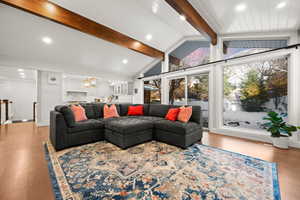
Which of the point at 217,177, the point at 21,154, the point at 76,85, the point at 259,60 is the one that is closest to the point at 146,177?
the point at 217,177

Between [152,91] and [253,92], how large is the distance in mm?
4058

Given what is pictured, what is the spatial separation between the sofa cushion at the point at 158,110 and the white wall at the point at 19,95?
8012 mm

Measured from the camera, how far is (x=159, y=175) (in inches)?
63.1

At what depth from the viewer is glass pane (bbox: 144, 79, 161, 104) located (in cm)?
608

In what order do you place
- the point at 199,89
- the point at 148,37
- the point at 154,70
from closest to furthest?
the point at 148,37 → the point at 199,89 → the point at 154,70

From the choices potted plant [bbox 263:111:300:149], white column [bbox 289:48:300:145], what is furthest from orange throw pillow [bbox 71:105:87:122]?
white column [bbox 289:48:300:145]

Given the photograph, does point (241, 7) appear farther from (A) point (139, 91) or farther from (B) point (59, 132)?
(A) point (139, 91)

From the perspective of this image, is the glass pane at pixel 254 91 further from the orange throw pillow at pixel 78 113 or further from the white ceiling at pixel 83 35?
the orange throw pillow at pixel 78 113

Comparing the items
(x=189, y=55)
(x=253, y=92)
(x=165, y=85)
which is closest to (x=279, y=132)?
(x=253, y=92)

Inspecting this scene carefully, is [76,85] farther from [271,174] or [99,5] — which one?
[271,174]

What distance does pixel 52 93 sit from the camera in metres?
4.89

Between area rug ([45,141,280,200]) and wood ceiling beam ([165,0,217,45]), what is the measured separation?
2894 millimetres

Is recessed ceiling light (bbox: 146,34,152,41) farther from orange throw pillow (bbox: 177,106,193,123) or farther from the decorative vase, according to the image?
the decorative vase

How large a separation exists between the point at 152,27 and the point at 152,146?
357 cm
